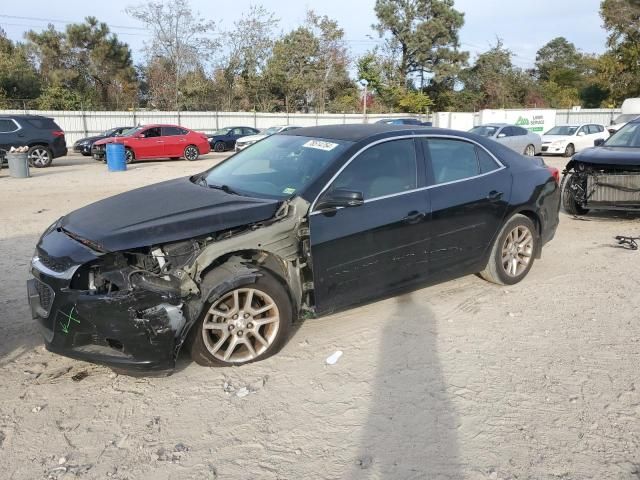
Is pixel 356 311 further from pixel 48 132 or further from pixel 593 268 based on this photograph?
pixel 48 132

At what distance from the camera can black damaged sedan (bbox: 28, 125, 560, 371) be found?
3.38m

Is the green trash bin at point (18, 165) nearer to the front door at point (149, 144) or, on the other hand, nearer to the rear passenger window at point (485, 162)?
the front door at point (149, 144)

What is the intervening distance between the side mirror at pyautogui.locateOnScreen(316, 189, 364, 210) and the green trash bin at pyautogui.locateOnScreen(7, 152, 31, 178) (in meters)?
13.9

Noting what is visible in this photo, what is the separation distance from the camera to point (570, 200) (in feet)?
29.6

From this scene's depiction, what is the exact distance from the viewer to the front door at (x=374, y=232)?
3.95 meters

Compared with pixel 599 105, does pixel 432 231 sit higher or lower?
lower

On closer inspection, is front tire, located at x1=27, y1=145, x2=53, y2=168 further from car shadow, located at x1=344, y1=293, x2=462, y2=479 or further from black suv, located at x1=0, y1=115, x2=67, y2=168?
car shadow, located at x1=344, y1=293, x2=462, y2=479

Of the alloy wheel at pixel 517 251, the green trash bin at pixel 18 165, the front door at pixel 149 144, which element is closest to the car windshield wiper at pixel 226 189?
the alloy wheel at pixel 517 251

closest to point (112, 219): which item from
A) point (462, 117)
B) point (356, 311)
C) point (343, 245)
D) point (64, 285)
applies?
point (64, 285)

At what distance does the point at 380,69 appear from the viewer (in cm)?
5244

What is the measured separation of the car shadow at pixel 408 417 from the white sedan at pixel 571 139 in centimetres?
2149

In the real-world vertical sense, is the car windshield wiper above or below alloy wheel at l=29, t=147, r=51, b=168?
above

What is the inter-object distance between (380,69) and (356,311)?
51.0 m

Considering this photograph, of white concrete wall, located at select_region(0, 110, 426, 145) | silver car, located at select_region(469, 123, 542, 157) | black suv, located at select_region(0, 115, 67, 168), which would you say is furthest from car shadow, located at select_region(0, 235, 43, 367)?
white concrete wall, located at select_region(0, 110, 426, 145)
